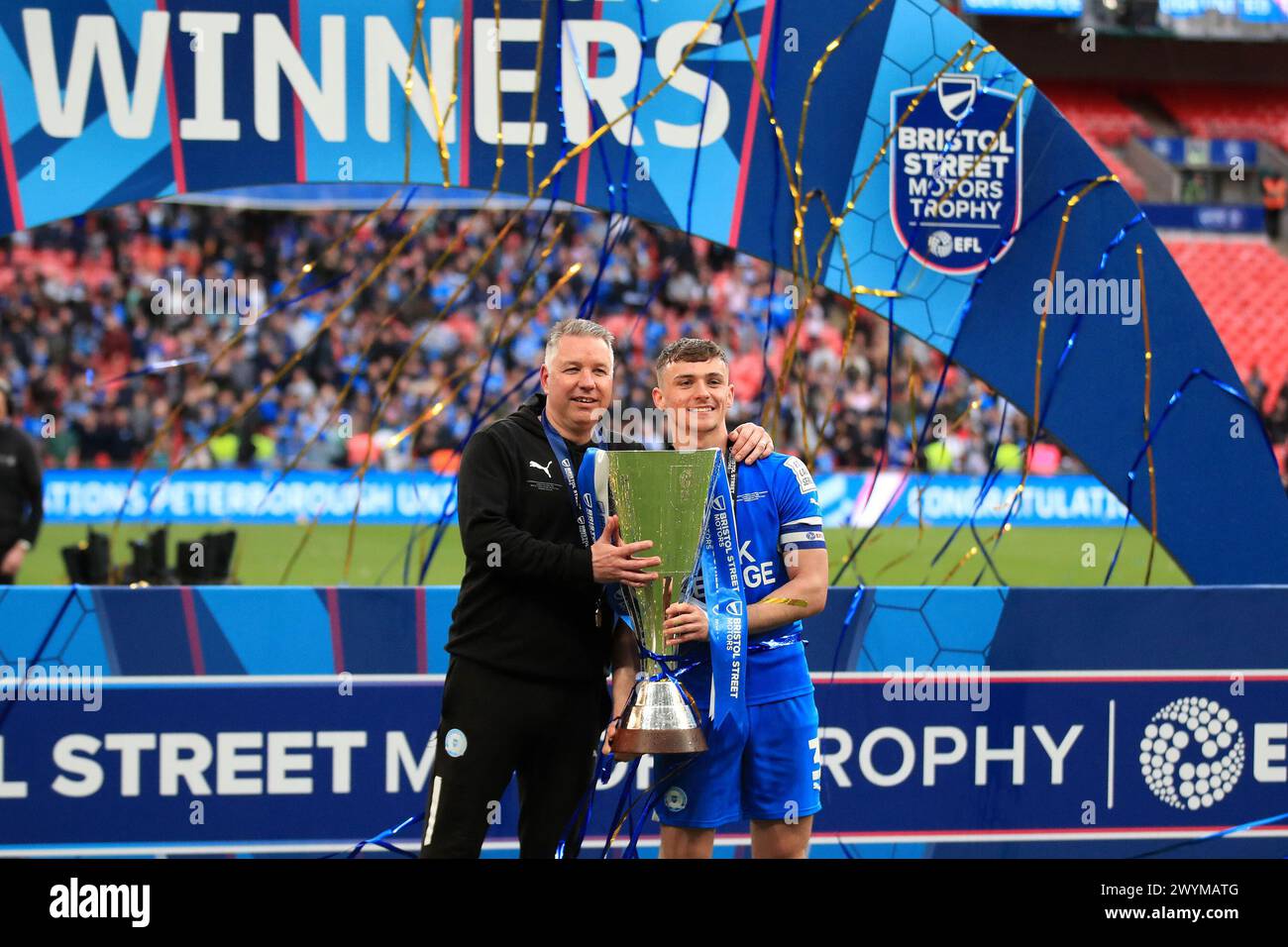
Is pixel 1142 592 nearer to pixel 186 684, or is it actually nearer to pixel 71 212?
pixel 186 684

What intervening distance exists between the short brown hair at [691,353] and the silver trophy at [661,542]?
24 cm

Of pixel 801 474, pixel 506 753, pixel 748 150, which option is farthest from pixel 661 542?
pixel 748 150

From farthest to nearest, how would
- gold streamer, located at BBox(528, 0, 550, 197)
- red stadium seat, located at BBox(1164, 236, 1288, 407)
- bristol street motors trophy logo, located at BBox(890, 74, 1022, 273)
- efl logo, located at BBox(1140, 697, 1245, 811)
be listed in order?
red stadium seat, located at BBox(1164, 236, 1288, 407) < bristol street motors trophy logo, located at BBox(890, 74, 1022, 273) < gold streamer, located at BBox(528, 0, 550, 197) < efl logo, located at BBox(1140, 697, 1245, 811)

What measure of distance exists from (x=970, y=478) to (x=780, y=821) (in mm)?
11598

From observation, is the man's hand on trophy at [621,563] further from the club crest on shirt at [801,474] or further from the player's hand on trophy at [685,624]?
the club crest on shirt at [801,474]

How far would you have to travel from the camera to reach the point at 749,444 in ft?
10.3

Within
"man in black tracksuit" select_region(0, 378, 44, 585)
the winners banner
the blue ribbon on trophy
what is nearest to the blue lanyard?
the blue ribbon on trophy

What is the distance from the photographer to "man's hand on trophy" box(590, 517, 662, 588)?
2.90m

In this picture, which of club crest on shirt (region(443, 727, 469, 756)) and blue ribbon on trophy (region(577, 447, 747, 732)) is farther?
club crest on shirt (region(443, 727, 469, 756))

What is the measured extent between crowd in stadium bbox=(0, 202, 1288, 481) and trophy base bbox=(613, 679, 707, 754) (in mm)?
11204

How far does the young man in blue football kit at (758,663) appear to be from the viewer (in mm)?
2998

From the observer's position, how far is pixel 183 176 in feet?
14.1

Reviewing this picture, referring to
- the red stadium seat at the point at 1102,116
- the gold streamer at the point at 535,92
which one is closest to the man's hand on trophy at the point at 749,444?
the gold streamer at the point at 535,92

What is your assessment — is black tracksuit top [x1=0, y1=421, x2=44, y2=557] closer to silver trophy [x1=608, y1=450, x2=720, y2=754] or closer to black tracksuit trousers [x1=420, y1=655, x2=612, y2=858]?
black tracksuit trousers [x1=420, y1=655, x2=612, y2=858]
